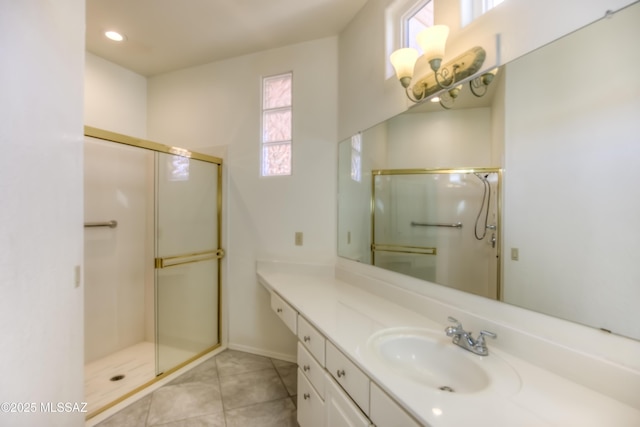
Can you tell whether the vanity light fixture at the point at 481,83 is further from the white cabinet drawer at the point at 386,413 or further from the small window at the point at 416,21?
the white cabinet drawer at the point at 386,413

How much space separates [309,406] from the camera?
1.45 m

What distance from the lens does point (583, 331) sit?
0.87m

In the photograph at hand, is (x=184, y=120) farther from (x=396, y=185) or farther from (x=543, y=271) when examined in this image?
(x=543, y=271)

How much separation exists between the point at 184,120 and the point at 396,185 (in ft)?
7.58

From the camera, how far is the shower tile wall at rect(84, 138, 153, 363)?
2404 millimetres

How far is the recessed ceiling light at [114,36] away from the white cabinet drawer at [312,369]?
2.78m

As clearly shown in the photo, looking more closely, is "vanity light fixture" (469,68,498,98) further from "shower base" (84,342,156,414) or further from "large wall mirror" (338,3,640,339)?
"shower base" (84,342,156,414)

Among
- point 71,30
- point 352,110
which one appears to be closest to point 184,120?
point 71,30

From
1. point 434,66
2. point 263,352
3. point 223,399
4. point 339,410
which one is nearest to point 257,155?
point 434,66

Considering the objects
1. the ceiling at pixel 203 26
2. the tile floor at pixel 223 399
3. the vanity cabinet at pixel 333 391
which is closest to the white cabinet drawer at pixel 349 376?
the vanity cabinet at pixel 333 391

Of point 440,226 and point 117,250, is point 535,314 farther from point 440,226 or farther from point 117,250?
point 117,250

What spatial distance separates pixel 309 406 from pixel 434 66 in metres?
1.81

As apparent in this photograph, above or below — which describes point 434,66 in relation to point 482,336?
above

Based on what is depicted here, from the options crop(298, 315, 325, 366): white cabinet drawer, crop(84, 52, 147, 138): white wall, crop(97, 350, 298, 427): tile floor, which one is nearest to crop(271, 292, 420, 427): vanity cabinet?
crop(298, 315, 325, 366): white cabinet drawer
